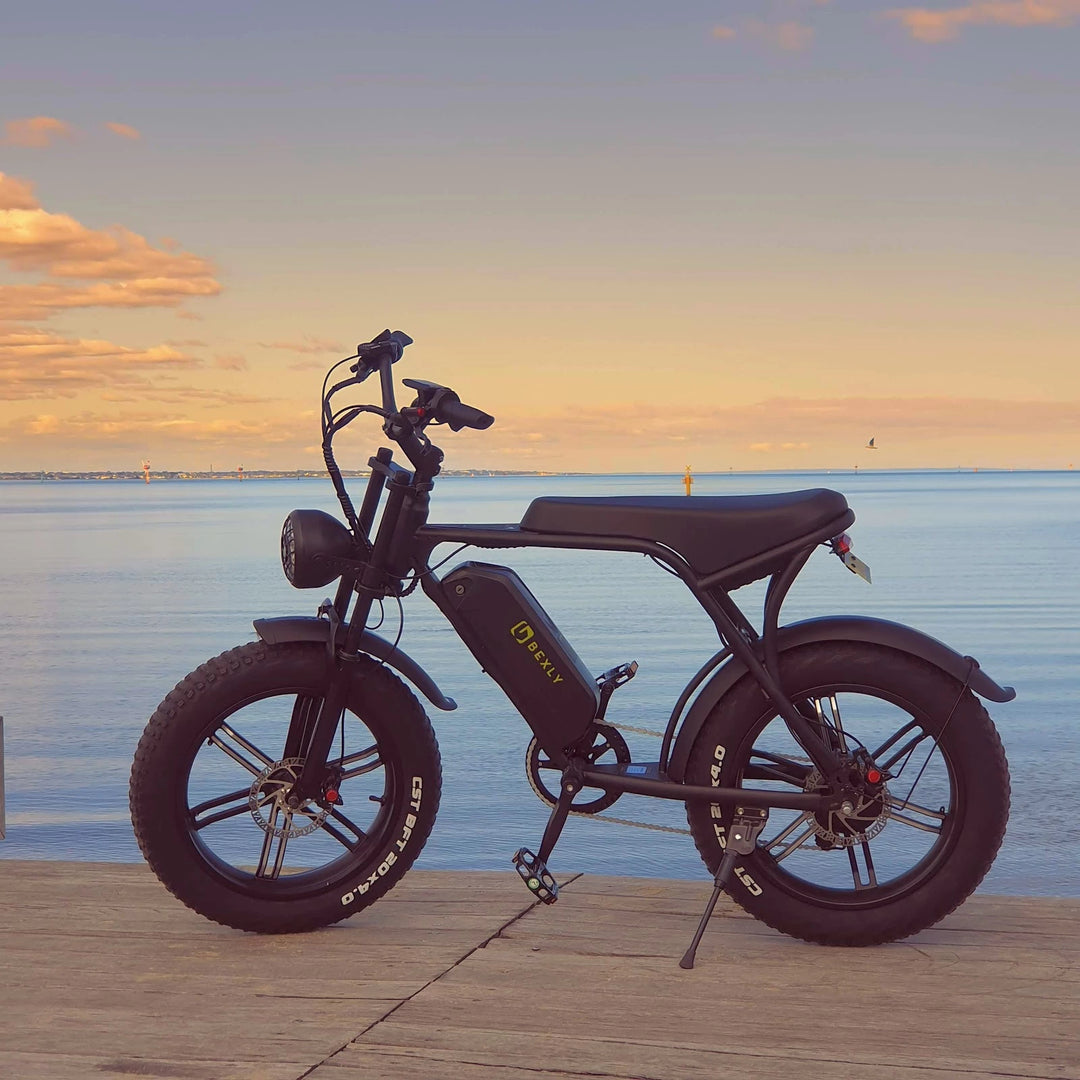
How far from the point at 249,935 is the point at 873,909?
1.59 metres

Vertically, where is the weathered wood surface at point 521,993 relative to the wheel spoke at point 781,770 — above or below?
below

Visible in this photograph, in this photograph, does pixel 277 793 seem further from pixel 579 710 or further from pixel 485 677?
pixel 485 677

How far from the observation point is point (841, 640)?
140 inches

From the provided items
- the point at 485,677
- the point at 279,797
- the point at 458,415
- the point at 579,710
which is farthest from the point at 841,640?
the point at 485,677

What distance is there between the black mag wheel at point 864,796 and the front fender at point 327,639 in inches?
28.5

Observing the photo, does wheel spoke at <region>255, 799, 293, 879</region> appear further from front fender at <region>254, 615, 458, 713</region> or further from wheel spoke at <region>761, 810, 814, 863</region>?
wheel spoke at <region>761, 810, 814, 863</region>

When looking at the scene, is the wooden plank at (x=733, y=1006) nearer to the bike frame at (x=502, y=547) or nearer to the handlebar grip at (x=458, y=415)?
the bike frame at (x=502, y=547)

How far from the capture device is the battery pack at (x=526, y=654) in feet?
11.9

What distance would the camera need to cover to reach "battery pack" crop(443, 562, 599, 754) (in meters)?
3.64

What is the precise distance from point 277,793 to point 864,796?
1503mm

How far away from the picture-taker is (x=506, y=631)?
365 centimetres

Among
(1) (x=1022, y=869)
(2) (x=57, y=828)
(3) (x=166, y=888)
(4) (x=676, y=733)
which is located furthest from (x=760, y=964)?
(2) (x=57, y=828)

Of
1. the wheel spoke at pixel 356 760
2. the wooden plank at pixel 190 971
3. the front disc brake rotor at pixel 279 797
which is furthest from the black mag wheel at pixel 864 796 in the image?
the front disc brake rotor at pixel 279 797

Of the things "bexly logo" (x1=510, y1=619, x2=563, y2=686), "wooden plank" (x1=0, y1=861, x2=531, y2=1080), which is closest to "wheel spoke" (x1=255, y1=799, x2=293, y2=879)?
"wooden plank" (x1=0, y1=861, x2=531, y2=1080)
